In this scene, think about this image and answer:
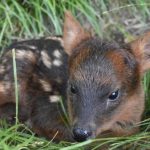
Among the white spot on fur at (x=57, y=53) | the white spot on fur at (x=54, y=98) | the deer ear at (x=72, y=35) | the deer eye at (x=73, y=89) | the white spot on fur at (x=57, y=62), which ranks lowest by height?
A: the white spot on fur at (x=54, y=98)

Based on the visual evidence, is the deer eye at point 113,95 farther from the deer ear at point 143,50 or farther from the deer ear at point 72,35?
the deer ear at point 72,35

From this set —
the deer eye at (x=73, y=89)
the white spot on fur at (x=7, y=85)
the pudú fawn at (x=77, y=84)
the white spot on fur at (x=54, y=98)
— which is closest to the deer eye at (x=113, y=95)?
the pudú fawn at (x=77, y=84)

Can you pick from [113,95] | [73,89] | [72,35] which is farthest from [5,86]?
[113,95]

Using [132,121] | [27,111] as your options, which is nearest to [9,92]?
[27,111]

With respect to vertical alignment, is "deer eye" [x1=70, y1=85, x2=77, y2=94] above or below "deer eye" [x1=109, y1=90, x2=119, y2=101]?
above

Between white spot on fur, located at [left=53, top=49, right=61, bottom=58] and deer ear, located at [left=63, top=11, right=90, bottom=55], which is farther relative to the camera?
white spot on fur, located at [left=53, top=49, right=61, bottom=58]

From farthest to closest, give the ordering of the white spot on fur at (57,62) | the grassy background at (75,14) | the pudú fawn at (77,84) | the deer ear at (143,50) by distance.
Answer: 1. the grassy background at (75,14)
2. the white spot on fur at (57,62)
3. the deer ear at (143,50)
4. the pudú fawn at (77,84)

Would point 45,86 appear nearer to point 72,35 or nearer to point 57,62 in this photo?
point 57,62

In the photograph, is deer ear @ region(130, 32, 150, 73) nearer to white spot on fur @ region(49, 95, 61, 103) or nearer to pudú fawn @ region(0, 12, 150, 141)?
pudú fawn @ region(0, 12, 150, 141)

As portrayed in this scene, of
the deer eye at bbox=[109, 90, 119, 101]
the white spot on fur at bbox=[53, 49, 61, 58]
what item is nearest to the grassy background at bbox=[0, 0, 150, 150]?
the white spot on fur at bbox=[53, 49, 61, 58]
